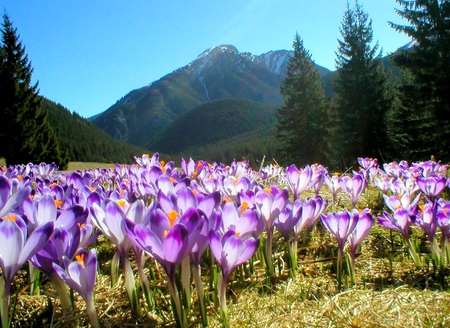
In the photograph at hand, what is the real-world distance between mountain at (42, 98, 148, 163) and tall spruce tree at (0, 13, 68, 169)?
45676 mm

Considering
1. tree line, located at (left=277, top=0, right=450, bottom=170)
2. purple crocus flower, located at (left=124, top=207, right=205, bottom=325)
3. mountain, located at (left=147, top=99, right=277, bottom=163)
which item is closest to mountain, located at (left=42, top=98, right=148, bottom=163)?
tree line, located at (left=277, top=0, right=450, bottom=170)

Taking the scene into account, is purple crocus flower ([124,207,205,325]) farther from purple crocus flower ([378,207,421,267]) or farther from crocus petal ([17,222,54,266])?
purple crocus flower ([378,207,421,267])

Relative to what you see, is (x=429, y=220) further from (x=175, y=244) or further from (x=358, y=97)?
(x=358, y=97)

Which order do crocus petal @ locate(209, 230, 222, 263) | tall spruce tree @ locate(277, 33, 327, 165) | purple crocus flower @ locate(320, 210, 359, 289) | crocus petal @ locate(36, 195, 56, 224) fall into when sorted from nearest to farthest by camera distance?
crocus petal @ locate(209, 230, 222, 263)
crocus petal @ locate(36, 195, 56, 224)
purple crocus flower @ locate(320, 210, 359, 289)
tall spruce tree @ locate(277, 33, 327, 165)

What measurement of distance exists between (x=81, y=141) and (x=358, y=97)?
80113 millimetres

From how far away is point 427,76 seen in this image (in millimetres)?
16719

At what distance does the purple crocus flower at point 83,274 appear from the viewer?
0.88m

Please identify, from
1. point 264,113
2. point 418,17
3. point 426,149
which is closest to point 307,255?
point 426,149

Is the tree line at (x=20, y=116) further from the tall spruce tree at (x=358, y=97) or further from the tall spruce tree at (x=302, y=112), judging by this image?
the tall spruce tree at (x=358, y=97)

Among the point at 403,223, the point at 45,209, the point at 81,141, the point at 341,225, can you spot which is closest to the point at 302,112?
the point at 403,223

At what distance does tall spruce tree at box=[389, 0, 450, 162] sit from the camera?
16.1 metres

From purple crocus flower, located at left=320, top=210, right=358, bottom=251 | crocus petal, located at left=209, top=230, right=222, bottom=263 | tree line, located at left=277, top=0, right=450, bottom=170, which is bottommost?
purple crocus flower, located at left=320, top=210, right=358, bottom=251

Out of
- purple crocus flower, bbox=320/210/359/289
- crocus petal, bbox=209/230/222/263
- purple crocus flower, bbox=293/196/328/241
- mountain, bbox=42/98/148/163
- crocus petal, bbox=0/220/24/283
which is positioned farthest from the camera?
mountain, bbox=42/98/148/163

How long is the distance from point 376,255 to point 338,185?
0.63 meters
